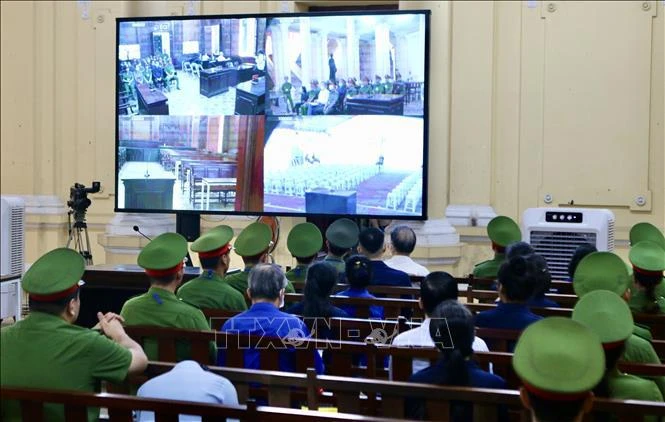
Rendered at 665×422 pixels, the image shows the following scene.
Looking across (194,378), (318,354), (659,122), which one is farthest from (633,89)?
(194,378)

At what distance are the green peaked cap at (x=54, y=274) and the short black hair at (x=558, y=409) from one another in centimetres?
156

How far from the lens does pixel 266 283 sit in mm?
3578

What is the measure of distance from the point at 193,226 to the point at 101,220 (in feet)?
5.07

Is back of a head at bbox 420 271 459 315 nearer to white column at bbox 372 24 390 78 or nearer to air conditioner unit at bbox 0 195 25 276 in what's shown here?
air conditioner unit at bbox 0 195 25 276

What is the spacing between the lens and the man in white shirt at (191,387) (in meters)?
2.57

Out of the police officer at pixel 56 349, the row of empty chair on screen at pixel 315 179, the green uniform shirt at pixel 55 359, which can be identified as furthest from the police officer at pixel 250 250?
the row of empty chair on screen at pixel 315 179

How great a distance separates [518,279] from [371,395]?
1.17 metres

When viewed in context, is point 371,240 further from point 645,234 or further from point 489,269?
point 645,234

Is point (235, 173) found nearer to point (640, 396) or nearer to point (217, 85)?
point (217, 85)

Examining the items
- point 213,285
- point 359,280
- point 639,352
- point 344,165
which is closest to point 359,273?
point 359,280

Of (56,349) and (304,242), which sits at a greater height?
(304,242)

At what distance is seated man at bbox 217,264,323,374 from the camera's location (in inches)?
128

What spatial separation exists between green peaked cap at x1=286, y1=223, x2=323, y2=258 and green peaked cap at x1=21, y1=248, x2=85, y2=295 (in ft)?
7.82

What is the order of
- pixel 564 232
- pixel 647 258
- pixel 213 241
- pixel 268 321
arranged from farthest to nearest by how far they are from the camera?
pixel 564 232, pixel 213 241, pixel 647 258, pixel 268 321
